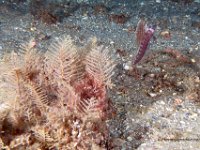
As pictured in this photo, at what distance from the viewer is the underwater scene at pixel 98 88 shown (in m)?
3.70

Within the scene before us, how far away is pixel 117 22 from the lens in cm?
625

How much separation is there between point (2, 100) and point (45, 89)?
54cm

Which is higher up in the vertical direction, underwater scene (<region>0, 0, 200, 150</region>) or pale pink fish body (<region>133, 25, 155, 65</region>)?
pale pink fish body (<region>133, 25, 155, 65</region>)

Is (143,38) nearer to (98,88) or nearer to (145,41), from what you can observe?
(145,41)

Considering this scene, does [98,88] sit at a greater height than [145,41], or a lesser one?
lesser

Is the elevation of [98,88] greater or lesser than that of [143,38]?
lesser

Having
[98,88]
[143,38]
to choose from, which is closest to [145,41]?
[143,38]

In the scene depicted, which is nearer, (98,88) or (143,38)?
(98,88)

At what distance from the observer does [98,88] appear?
3906mm

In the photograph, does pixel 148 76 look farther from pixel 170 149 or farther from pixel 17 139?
pixel 17 139

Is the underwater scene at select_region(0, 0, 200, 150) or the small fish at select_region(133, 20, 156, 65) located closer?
the underwater scene at select_region(0, 0, 200, 150)

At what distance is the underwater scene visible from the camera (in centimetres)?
370

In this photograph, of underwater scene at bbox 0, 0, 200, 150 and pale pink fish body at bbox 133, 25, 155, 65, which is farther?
pale pink fish body at bbox 133, 25, 155, 65

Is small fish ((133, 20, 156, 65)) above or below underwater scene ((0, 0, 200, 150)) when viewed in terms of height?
above
